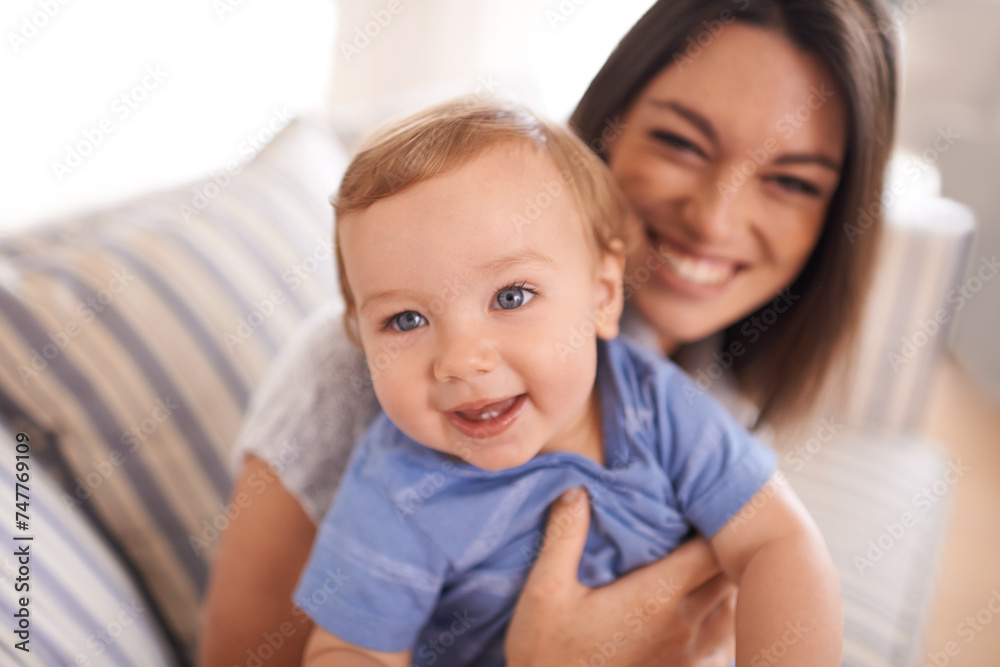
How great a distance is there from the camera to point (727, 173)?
44.1 inches

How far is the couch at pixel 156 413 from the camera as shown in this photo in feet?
3.32

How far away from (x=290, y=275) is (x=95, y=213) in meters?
0.35

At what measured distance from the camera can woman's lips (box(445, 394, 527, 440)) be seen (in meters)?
0.85

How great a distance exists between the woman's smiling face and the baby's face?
0.34 m

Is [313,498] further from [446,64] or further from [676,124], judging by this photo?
[446,64]

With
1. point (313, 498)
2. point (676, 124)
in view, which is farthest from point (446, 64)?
point (313, 498)

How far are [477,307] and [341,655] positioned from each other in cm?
42
